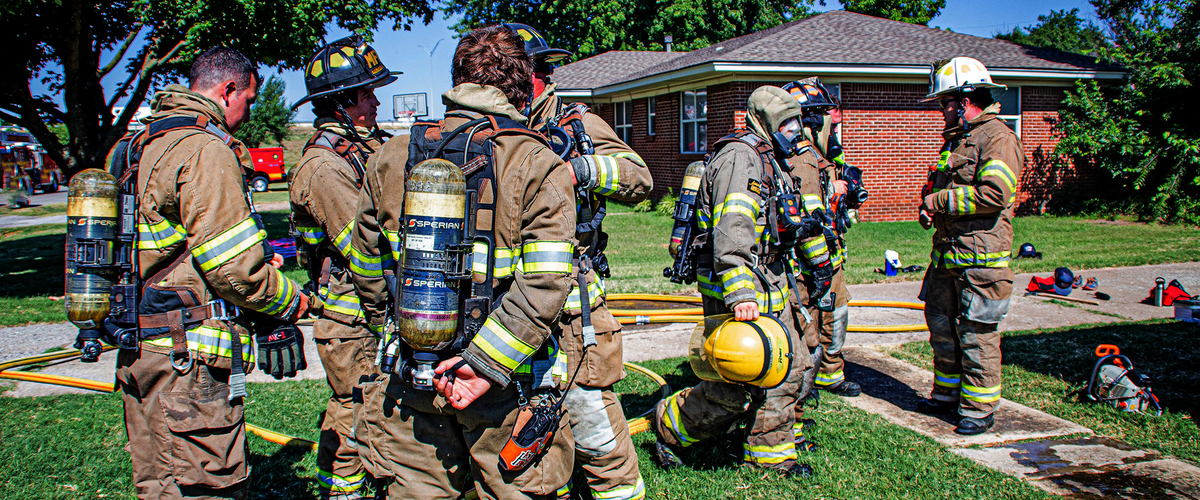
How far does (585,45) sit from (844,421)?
29.3m

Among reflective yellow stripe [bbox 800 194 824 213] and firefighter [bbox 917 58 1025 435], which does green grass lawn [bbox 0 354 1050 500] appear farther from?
reflective yellow stripe [bbox 800 194 824 213]

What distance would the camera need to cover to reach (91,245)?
2770mm

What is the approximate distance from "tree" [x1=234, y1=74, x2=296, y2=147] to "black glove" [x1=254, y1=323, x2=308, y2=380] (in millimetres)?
41991

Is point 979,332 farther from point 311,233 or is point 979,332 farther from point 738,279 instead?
point 311,233

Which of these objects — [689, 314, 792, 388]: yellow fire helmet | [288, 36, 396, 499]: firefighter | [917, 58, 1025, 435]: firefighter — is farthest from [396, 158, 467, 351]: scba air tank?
[917, 58, 1025, 435]: firefighter

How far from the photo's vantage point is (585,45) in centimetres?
3188

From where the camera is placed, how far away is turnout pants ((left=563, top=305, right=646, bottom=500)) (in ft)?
9.93

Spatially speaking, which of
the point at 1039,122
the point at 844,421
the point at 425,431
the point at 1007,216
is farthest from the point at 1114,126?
the point at 425,431

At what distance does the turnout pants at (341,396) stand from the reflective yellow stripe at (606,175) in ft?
4.65

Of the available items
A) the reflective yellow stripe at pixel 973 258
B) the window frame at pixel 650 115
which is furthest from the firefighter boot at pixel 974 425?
the window frame at pixel 650 115

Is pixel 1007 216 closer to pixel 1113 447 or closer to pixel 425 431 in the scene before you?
pixel 1113 447

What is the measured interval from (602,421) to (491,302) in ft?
3.30

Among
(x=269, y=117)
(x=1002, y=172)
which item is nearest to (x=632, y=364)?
(x=1002, y=172)

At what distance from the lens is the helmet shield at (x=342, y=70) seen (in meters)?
3.63
